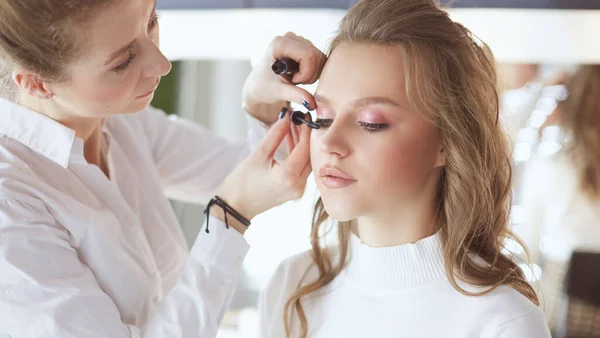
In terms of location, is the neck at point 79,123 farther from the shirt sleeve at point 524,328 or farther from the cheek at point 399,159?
the shirt sleeve at point 524,328

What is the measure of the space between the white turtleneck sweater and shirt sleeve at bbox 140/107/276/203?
41 centimetres

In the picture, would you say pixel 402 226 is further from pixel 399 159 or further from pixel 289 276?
pixel 289 276

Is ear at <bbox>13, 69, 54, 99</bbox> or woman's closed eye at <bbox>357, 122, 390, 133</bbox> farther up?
ear at <bbox>13, 69, 54, 99</bbox>

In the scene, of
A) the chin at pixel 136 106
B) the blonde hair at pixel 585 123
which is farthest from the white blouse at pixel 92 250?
the blonde hair at pixel 585 123

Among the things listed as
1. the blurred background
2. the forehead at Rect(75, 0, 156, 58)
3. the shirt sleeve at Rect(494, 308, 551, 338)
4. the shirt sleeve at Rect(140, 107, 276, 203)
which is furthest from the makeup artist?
the shirt sleeve at Rect(494, 308, 551, 338)

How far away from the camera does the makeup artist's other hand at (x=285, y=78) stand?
1.39 metres

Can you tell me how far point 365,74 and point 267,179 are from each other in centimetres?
29

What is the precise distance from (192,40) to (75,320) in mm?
1004

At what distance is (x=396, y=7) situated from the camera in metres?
1.37

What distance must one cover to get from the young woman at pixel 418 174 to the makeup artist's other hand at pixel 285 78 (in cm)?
3

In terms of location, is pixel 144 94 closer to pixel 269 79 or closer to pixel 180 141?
pixel 269 79

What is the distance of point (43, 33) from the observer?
1.26 metres

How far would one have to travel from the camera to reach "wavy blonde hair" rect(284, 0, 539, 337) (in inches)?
51.4

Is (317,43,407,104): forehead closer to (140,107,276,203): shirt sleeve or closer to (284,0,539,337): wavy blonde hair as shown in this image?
(284,0,539,337): wavy blonde hair
